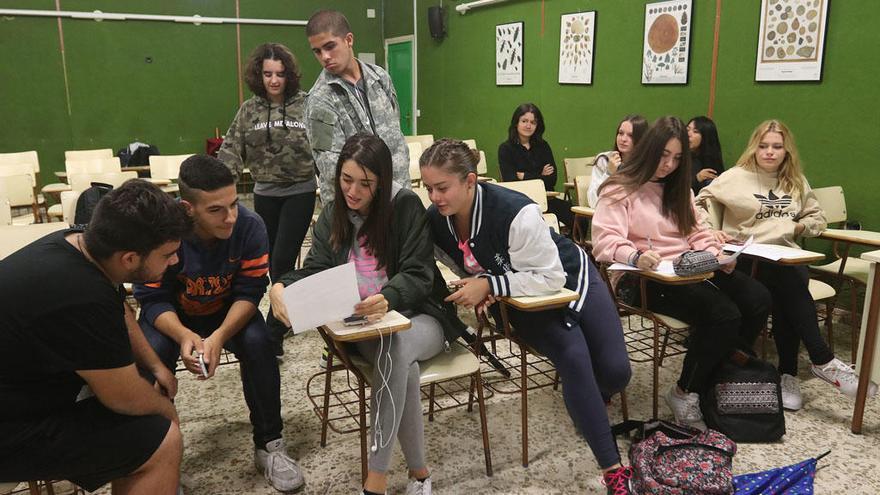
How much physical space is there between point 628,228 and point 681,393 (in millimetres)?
688

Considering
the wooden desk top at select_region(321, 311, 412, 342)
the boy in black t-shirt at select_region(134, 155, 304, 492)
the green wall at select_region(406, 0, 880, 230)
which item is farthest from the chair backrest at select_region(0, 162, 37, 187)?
the green wall at select_region(406, 0, 880, 230)

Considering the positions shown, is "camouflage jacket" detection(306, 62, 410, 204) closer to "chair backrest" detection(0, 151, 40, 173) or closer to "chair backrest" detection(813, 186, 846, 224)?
"chair backrest" detection(813, 186, 846, 224)

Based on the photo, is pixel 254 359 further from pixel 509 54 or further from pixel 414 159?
pixel 509 54

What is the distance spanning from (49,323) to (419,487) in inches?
45.9

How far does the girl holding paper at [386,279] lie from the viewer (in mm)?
1931

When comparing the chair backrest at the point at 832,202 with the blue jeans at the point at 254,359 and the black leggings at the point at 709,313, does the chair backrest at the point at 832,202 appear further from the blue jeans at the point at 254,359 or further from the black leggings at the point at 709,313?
the blue jeans at the point at 254,359

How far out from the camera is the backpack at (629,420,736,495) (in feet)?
6.49

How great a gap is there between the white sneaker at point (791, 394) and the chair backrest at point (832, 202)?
1.16 m

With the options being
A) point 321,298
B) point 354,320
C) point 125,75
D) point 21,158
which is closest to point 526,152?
point 354,320

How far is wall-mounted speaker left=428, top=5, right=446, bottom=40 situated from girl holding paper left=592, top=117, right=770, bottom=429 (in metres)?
5.69

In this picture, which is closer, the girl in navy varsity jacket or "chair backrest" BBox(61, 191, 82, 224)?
the girl in navy varsity jacket

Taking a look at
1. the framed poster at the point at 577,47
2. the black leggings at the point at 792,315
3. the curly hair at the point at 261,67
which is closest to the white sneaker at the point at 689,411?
the black leggings at the point at 792,315

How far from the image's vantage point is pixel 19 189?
4387 millimetres

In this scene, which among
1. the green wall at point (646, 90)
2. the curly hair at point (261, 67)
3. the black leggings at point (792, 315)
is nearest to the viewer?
the black leggings at point (792, 315)
